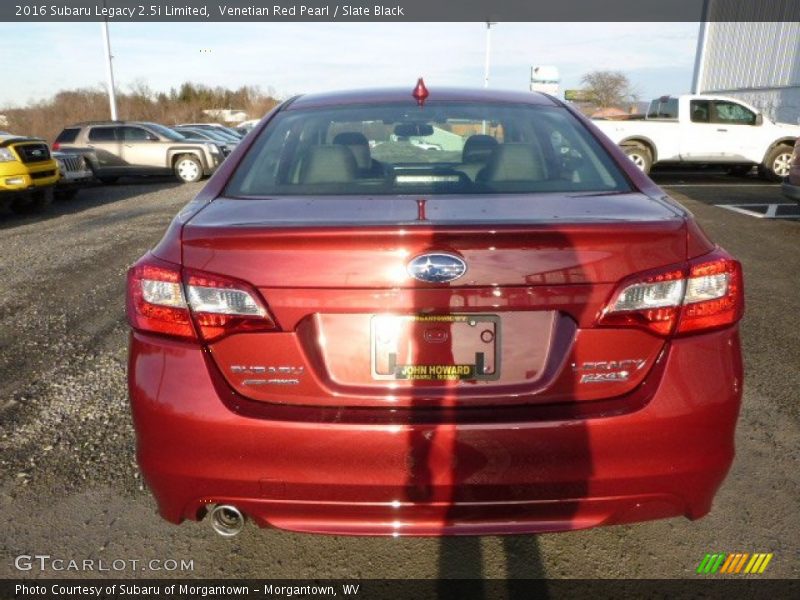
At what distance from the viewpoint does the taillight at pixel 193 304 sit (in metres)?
1.78

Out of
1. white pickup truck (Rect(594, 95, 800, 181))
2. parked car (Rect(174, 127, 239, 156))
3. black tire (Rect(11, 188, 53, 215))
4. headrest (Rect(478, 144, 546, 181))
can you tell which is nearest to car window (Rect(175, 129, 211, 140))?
parked car (Rect(174, 127, 239, 156))

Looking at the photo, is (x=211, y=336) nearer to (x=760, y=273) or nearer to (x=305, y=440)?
(x=305, y=440)

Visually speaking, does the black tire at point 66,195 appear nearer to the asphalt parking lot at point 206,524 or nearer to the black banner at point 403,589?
the asphalt parking lot at point 206,524

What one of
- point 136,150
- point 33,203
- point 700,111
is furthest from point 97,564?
point 136,150

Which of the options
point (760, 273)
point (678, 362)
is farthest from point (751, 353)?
point (678, 362)

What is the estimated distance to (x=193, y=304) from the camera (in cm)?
181

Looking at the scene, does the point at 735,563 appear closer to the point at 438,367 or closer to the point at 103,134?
the point at 438,367

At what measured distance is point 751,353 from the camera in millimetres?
4266

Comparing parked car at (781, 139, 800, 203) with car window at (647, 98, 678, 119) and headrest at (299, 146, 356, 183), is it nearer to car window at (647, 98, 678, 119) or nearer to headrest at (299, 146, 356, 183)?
car window at (647, 98, 678, 119)

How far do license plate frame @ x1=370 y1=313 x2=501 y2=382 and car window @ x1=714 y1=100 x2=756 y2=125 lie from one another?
579 inches

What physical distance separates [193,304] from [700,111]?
15.0 meters

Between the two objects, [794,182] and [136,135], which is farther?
[136,135]

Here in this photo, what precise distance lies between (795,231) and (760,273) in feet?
9.28

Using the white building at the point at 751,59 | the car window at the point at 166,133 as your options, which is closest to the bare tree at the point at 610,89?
the white building at the point at 751,59
